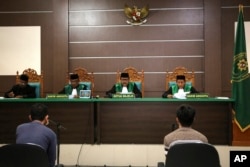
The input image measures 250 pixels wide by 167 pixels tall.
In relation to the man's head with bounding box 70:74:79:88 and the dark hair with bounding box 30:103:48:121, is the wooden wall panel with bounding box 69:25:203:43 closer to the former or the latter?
the man's head with bounding box 70:74:79:88

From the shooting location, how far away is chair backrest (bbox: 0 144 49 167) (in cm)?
189

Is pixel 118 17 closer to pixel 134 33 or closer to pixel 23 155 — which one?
pixel 134 33

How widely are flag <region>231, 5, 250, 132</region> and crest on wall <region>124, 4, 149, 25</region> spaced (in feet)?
7.10

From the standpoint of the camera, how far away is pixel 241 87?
168 inches

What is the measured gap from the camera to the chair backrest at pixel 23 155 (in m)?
1.89

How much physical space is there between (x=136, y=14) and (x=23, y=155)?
15.5 ft

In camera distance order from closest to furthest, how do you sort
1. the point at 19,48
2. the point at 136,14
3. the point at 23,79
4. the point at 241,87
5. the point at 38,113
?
the point at 38,113 → the point at 241,87 → the point at 23,79 → the point at 136,14 → the point at 19,48

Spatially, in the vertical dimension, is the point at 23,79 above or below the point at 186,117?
above

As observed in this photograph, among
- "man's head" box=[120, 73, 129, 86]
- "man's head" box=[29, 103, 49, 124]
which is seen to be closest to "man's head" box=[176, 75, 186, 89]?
"man's head" box=[120, 73, 129, 86]

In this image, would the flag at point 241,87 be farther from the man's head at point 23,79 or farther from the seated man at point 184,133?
the man's head at point 23,79

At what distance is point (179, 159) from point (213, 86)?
14.6 feet

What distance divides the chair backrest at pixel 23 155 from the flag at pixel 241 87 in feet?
9.50

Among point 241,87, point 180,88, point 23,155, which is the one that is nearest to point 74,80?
point 180,88

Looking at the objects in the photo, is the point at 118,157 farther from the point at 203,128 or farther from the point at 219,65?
the point at 219,65
